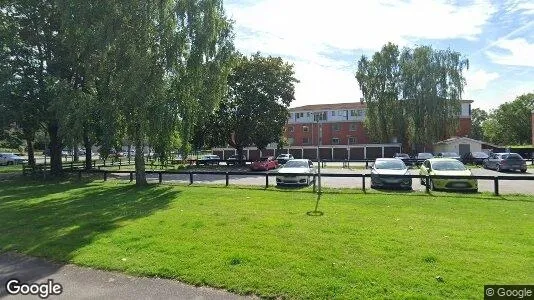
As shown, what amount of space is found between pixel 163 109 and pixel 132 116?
5.28ft

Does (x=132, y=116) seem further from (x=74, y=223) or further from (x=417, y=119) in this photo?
(x=417, y=119)

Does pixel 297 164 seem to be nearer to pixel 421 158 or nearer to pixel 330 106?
pixel 421 158

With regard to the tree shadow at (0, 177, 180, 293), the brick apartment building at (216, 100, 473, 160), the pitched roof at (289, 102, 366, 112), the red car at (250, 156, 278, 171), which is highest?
the pitched roof at (289, 102, 366, 112)

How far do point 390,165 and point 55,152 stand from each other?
23865 mm

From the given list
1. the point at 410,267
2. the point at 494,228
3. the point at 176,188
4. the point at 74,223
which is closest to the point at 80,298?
the point at 410,267

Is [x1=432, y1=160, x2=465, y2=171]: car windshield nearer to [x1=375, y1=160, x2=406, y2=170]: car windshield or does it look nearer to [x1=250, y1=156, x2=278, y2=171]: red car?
[x1=375, y1=160, x2=406, y2=170]: car windshield

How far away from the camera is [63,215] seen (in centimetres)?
1186

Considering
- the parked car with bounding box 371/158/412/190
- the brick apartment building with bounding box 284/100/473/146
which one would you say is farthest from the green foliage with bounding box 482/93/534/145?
the parked car with bounding box 371/158/412/190

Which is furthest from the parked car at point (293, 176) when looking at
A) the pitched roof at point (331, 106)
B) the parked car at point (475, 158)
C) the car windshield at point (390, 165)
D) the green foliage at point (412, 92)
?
the pitched roof at point (331, 106)

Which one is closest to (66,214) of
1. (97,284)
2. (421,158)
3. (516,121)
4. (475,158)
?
(97,284)

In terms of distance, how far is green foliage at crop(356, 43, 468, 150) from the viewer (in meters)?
50.5

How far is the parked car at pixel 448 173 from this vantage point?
16.2 m

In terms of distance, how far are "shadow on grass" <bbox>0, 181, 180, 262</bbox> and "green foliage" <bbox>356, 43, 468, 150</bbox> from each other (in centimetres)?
4167

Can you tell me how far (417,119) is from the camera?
5178 cm
